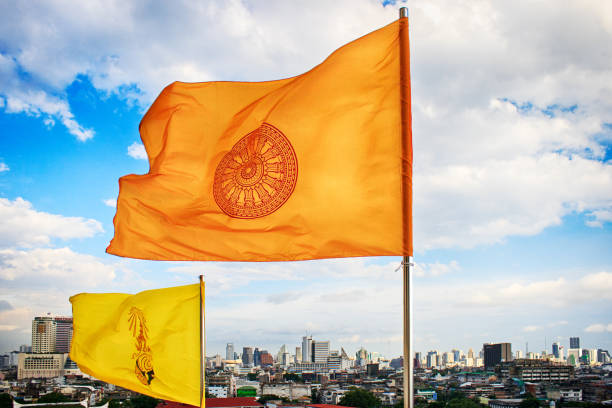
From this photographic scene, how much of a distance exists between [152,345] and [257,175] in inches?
49.4

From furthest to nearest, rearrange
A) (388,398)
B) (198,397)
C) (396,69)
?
(388,398)
(198,397)
(396,69)

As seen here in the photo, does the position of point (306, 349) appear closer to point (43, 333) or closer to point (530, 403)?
point (43, 333)

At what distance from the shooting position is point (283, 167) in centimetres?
314

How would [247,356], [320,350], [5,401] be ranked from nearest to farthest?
[5,401] → [320,350] → [247,356]

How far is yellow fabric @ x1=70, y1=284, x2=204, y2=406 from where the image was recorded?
355cm

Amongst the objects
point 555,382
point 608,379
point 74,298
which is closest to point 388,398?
point 555,382

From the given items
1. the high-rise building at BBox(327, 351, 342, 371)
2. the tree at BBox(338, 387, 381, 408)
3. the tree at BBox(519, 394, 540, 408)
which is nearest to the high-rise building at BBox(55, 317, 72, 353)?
the high-rise building at BBox(327, 351, 342, 371)

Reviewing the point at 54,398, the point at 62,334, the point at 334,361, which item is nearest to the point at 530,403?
the point at 54,398

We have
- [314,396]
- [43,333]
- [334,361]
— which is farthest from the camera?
[334,361]

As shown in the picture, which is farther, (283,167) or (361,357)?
(361,357)

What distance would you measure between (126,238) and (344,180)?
127 cm

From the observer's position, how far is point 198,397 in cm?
346

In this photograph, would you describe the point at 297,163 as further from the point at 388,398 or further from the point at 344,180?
the point at 388,398

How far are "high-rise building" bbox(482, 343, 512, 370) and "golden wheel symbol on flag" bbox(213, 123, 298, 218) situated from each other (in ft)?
259
